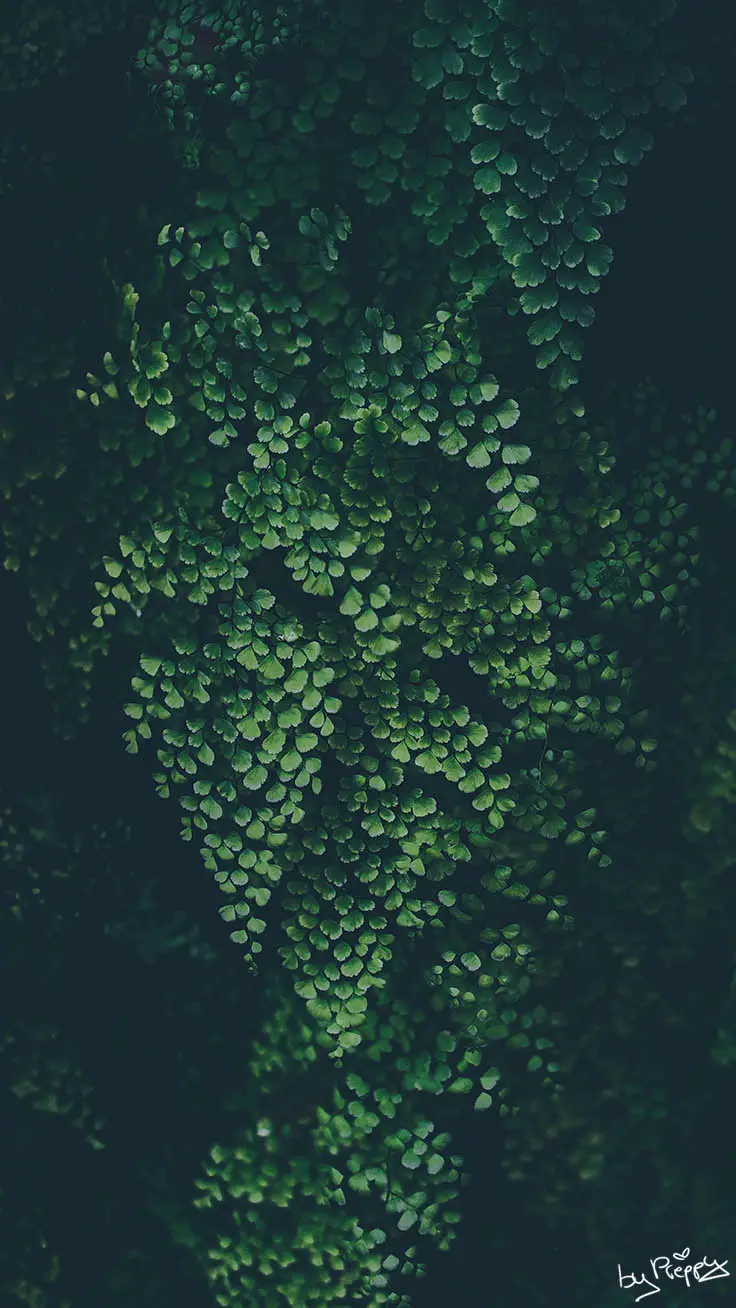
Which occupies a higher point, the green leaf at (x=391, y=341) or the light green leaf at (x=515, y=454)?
the green leaf at (x=391, y=341)

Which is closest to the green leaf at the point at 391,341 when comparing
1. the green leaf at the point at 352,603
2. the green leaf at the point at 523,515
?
the green leaf at the point at 523,515

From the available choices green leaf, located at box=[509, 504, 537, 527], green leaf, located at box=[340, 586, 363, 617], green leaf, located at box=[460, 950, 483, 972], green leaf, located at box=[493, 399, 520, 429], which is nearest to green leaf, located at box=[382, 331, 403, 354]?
green leaf, located at box=[493, 399, 520, 429]

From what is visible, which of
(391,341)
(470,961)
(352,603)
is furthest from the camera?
(470,961)

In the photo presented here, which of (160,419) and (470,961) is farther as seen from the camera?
(470,961)

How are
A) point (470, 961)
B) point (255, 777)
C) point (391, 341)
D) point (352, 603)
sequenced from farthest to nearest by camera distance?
point (470, 961) < point (255, 777) < point (352, 603) < point (391, 341)

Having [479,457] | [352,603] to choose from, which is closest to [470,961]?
[352,603]

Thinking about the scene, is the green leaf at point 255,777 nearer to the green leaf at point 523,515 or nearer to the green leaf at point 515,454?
the green leaf at point 523,515

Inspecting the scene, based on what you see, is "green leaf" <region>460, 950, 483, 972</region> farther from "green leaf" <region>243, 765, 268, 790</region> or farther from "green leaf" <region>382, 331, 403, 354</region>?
"green leaf" <region>382, 331, 403, 354</region>

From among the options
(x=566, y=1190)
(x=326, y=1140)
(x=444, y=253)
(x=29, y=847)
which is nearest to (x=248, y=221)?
(x=444, y=253)

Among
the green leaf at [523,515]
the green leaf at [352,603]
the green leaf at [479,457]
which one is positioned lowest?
the green leaf at [352,603]

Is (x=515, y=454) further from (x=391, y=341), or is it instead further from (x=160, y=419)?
(x=160, y=419)

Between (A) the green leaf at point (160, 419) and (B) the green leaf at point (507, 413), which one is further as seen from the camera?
(A) the green leaf at point (160, 419)
